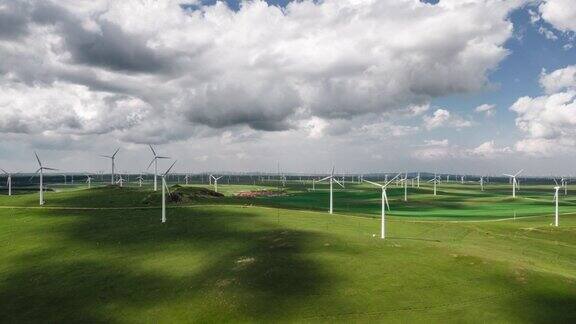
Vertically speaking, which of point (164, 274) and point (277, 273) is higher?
point (277, 273)

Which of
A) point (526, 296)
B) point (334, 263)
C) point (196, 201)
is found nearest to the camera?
point (526, 296)

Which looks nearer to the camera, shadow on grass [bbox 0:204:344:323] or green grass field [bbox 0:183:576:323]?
green grass field [bbox 0:183:576:323]

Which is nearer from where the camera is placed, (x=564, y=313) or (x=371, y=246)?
(x=564, y=313)

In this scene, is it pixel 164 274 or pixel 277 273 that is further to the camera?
pixel 164 274

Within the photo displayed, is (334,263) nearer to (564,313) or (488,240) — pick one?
(564,313)

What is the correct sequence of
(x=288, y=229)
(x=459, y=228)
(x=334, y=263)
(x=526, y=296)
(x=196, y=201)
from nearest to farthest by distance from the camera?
(x=526, y=296) → (x=334, y=263) → (x=288, y=229) → (x=459, y=228) → (x=196, y=201)

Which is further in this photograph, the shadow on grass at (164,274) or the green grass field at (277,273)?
the shadow on grass at (164,274)

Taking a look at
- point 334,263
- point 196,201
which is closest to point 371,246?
point 334,263
